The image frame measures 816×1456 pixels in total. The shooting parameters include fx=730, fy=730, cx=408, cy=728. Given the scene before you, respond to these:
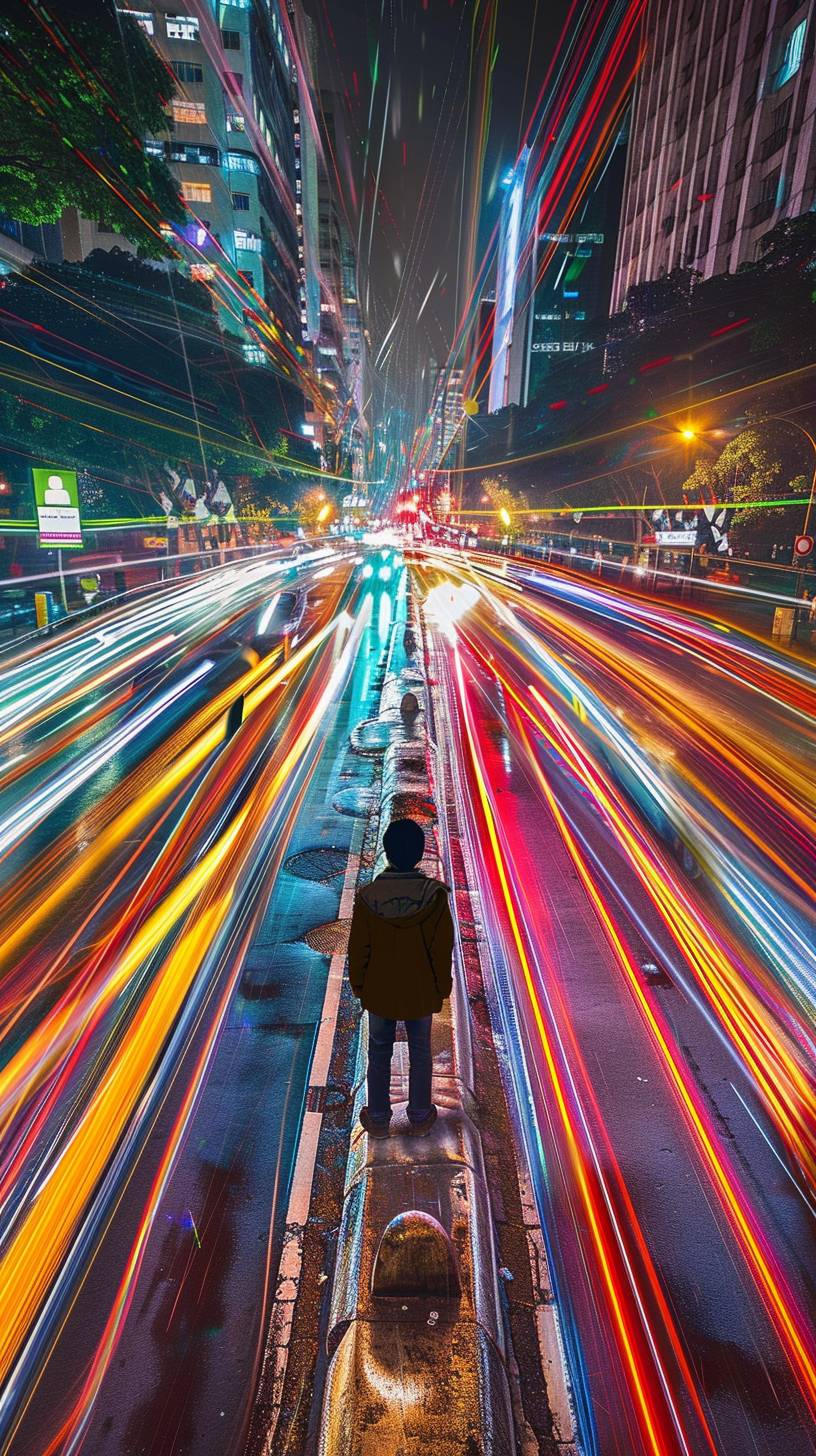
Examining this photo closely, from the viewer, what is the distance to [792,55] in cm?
4784

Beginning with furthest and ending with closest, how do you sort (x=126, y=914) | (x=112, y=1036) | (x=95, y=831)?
(x=95, y=831) < (x=126, y=914) < (x=112, y=1036)

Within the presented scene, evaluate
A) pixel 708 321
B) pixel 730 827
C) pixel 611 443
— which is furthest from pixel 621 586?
pixel 730 827

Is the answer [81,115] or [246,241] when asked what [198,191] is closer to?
[246,241]

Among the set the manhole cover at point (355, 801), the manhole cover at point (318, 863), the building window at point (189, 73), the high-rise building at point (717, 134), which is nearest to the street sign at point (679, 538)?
the high-rise building at point (717, 134)

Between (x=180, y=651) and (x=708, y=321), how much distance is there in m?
37.7

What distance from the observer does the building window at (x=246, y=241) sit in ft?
268

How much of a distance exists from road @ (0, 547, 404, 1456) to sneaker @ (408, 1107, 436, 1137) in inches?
30.7

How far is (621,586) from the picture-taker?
3925cm

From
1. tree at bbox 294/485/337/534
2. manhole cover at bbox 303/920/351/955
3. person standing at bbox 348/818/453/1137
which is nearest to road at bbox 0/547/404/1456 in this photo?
manhole cover at bbox 303/920/351/955

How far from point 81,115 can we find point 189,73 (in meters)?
75.2

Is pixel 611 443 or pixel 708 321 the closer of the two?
pixel 708 321

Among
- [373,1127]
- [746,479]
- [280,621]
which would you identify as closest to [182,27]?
[746,479]

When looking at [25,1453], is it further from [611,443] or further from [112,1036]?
[611,443]

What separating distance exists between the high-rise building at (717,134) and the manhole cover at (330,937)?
44279 millimetres
